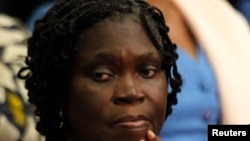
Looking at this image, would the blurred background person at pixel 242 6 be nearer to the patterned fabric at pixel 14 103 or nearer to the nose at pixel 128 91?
the patterned fabric at pixel 14 103

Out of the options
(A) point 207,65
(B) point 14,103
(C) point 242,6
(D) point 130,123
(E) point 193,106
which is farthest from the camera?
(C) point 242,6

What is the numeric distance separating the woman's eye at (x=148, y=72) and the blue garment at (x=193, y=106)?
0.56 metres

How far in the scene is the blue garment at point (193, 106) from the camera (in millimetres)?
Answer: 2074

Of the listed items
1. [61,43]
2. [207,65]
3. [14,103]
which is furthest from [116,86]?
[207,65]

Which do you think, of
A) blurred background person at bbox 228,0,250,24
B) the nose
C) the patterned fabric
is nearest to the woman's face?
the nose

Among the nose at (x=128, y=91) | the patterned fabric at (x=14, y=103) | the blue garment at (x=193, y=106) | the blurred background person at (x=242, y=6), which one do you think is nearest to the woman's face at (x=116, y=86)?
the nose at (x=128, y=91)

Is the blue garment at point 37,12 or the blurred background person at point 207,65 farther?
the blue garment at point 37,12

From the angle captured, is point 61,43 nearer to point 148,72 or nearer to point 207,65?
point 148,72

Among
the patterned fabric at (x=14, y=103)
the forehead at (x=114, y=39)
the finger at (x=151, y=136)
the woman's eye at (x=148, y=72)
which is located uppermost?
the forehead at (x=114, y=39)

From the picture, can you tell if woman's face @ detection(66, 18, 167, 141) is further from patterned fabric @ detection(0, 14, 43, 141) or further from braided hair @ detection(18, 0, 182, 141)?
patterned fabric @ detection(0, 14, 43, 141)

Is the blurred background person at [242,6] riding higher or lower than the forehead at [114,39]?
lower

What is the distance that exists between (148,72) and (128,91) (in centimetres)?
8

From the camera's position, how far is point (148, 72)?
58.6 inches

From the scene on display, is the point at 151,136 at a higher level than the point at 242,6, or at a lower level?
higher
